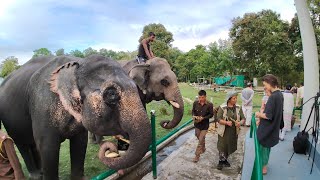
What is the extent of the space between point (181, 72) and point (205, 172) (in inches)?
2318

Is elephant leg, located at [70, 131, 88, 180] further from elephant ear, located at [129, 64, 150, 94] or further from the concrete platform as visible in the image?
the concrete platform

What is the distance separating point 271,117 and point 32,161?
3907 millimetres

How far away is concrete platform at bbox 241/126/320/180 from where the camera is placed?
554 cm

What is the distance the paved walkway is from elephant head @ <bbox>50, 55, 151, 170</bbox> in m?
2.54

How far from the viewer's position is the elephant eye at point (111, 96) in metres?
3.29

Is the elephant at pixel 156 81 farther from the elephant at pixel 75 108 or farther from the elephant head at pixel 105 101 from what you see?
the elephant head at pixel 105 101

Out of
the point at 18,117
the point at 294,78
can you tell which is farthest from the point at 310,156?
the point at 294,78

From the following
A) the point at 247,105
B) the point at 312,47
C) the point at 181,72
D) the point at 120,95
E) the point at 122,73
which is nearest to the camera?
the point at 120,95

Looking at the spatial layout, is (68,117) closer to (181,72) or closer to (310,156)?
(310,156)

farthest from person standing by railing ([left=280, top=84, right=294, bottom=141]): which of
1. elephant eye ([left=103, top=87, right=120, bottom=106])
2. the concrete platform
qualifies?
elephant eye ([left=103, top=87, right=120, bottom=106])

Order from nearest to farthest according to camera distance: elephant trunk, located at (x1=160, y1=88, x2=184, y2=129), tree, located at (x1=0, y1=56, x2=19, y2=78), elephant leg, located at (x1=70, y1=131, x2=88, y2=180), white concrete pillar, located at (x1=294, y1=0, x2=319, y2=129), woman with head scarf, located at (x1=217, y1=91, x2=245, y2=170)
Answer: elephant leg, located at (x1=70, y1=131, x2=88, y2=180)
elephant trunk, located at (x1=160, y1=88, x2=184, y2=129)
woman with head scarf, located at (x1=217, y1=91, x2=245, y2=170)
white concrete pillar, located at (x1=294, y1=0, x2=319, y2=129)
tree, located at (x1=0, y1=56, x2=19, y2=78)

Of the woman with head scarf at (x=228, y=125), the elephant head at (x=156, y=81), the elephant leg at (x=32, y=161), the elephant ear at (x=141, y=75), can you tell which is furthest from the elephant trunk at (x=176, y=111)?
the elephant leg at (x=32, y=161)

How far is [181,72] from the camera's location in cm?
6469

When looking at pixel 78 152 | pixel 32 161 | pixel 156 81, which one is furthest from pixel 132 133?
pixel 156 81
